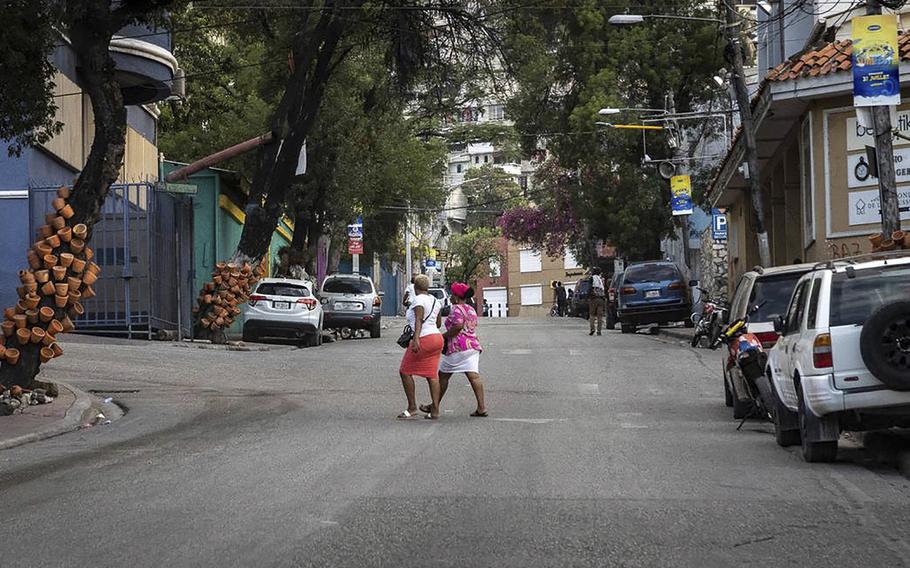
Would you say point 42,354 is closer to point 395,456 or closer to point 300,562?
point 395,456

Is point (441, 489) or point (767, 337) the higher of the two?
point (767, 337)

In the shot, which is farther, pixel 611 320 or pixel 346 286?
pixel 611 320

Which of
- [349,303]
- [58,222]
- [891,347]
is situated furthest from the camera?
[349,303]

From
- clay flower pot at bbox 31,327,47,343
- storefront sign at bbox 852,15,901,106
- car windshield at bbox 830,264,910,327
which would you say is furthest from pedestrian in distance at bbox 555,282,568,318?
car windshield at bbox 830,264,910,327

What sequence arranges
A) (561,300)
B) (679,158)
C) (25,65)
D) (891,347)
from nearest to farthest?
(891,347) < (25,65) < (679,158) < (561,300)

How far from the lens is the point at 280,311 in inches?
1252

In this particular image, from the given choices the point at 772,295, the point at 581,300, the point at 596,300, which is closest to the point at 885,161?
the point at 772,295

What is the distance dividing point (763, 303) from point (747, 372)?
164 centimetres

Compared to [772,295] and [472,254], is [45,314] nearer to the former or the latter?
[772,295]

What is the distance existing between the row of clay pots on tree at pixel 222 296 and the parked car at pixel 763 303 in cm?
1685

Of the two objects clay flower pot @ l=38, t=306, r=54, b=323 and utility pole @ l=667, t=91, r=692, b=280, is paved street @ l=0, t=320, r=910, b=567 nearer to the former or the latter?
clay flower pot @ l=38, t=306, r=54, b=323

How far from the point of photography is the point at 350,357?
27312mm

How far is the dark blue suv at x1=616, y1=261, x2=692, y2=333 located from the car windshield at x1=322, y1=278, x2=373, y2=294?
7.09 metres

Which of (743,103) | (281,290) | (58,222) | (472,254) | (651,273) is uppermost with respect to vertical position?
(472,254)
